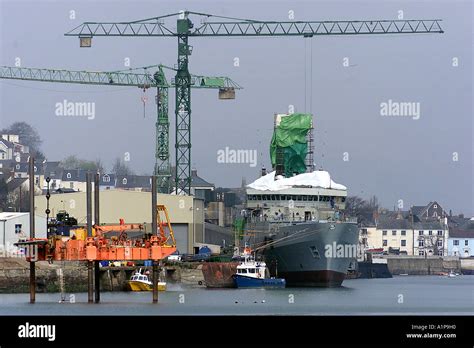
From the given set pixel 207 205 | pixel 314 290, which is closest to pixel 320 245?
pixel 314 290

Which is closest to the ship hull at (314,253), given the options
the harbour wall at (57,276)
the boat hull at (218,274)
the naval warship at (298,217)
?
the naval warship at (298,217)

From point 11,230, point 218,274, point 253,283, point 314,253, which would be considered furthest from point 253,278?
point 11,230

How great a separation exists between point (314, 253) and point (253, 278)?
5142 millimetres

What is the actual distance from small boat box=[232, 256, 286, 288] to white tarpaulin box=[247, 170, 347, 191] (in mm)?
16571

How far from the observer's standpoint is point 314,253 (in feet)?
338

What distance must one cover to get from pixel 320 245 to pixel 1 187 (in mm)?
47625

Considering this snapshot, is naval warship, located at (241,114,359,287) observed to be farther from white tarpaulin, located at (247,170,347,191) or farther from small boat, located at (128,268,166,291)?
small boat, located at (128,268,166,291)

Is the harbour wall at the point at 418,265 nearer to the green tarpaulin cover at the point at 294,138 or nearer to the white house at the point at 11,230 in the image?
the green tarpaulin cover at the point at 294,138

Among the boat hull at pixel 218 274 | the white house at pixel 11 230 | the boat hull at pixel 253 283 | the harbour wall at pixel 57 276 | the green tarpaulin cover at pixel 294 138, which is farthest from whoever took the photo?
the green tarpaulin cover at pixel 294 138

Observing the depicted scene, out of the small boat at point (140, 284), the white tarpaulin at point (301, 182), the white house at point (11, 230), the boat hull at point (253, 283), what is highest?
the white tarpaulin at point (301, 182)

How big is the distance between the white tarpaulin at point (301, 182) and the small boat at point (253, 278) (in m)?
16.6

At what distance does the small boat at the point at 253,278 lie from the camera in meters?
101

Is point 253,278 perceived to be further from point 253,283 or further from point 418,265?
point 418,265

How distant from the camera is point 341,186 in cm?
12144
